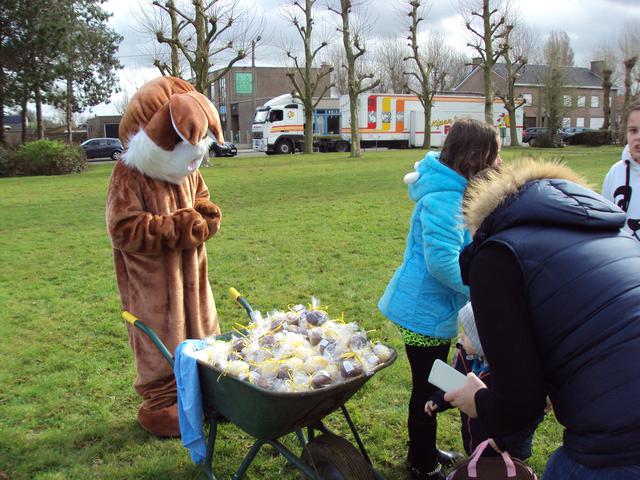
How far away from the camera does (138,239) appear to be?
9.96 feet

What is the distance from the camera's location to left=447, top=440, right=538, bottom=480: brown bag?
185cm

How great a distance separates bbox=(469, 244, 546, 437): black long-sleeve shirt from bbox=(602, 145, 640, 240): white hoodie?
221 centimetres

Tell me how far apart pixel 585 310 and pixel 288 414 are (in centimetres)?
127

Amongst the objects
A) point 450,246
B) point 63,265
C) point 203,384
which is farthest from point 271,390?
point 63,265

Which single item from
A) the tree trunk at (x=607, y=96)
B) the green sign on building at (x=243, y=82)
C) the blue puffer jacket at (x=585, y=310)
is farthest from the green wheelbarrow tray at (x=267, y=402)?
the green sign on building at (x=243, y=82)

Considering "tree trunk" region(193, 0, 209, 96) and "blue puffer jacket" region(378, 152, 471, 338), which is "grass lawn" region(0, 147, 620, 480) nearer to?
"blue puffer jacket" region(378, 152, 471, 338)

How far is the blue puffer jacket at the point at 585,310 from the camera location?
128cm

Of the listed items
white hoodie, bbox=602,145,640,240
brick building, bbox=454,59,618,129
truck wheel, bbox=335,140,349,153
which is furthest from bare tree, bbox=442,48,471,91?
white hoodie, bbox=602,145,640,240

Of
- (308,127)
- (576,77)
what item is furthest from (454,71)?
(308,127)

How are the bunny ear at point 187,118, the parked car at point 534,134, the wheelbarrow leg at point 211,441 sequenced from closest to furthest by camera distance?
the wheelbarrow leg at point 211,441
the bunny ear at point 187,118
the parked car at point 534,134

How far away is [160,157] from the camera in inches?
121

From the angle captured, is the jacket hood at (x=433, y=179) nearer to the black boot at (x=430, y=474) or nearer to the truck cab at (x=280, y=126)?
the black boot at (x=430, y=474)

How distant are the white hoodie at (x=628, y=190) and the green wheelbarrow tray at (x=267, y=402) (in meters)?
1.78

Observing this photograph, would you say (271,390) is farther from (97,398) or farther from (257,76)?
(257,76)
